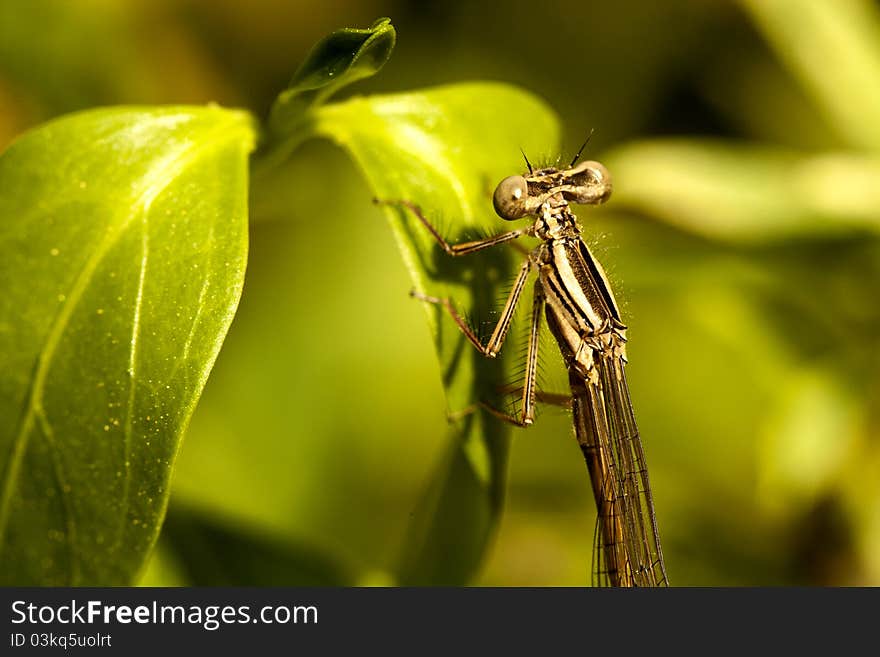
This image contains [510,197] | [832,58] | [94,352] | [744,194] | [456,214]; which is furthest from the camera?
[832,58]

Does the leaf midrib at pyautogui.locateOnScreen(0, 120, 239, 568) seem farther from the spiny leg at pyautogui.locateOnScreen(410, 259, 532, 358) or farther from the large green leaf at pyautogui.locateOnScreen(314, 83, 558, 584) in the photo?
the spiny leg at pyautogui.locateOnScreen(410, 259, 532, 358)

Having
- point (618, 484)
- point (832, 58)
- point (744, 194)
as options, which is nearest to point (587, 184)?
point (618, 484)

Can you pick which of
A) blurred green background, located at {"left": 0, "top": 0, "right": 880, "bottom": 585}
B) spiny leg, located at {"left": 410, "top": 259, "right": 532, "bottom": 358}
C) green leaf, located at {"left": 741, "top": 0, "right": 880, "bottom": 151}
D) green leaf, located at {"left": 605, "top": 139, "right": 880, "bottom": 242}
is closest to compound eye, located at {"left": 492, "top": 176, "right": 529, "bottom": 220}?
spiny leg, located at {"left": 410, "top": 259, "right": 532, "bottom": 358}

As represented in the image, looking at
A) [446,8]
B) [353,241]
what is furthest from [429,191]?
[446,8]

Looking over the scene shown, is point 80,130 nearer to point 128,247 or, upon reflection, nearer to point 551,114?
point 128,247

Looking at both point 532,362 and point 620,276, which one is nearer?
point 532,362

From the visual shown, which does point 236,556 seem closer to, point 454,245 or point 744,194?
point 454,245

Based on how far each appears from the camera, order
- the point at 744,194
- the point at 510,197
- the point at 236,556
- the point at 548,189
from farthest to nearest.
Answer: the point at 744,194 < the point at 236,556 < the point at 548,189 < the point at 510,197
